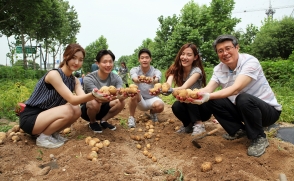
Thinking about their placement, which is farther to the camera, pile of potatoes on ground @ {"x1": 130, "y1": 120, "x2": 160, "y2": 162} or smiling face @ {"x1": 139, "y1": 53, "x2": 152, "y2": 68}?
smiling face @ {"x1": 139, "y1": 53, "x2": 152, "y2": 68}

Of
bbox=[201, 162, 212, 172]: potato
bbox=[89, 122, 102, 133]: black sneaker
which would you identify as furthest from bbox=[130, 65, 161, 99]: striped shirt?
bbox=[201, 162, 212, 172]: potato

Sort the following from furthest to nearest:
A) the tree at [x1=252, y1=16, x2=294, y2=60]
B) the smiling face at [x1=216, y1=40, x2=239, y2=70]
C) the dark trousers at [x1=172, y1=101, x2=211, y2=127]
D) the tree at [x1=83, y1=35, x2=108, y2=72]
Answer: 1. the tree at [x1=83, y1=35, x2=108, y2=72]
2. the tree at [x1=252, y1=16, x2=294, y2=60]
3. the dark trousers at [x1=172, y1=101, x2=211, y2=127]
4. the smiling face at [x1=216, y1=40, x2=239, y2=70]

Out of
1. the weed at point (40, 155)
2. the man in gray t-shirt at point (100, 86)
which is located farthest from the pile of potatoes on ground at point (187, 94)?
the weed at point (40, 155)

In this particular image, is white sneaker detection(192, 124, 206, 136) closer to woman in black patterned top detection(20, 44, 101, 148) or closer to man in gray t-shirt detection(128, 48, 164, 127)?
man in gray t-shirt detection(128, 48, 164, 127)

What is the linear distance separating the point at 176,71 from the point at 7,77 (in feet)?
30.7

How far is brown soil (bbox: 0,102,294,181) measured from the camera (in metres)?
2.01

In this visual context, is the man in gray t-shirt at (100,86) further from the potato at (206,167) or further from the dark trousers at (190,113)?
the potato at (206,167)

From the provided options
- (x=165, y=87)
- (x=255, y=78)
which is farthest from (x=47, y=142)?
(x=255, y=78)

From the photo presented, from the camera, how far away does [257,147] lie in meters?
2.31

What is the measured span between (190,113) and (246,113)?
90 cm

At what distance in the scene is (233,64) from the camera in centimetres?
252

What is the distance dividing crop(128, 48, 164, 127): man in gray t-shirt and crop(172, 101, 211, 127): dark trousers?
2.20 feet

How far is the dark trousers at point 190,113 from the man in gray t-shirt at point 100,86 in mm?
852

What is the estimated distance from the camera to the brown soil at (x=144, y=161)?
79.3 inches
